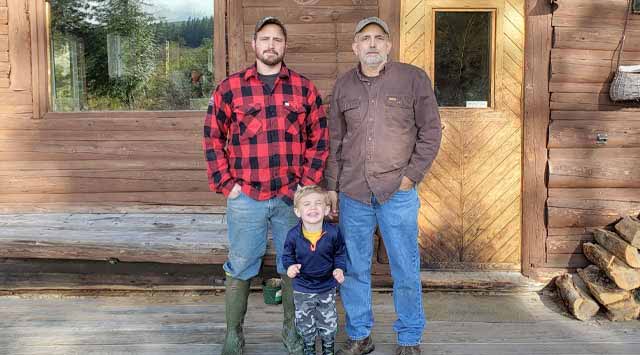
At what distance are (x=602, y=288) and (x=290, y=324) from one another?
2.24 m

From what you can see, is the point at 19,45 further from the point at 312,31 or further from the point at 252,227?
the point at 252,227

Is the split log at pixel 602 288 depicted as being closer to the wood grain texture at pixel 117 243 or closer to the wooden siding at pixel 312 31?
the wooden siding at pixel 312 31

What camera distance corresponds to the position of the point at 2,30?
180 inches

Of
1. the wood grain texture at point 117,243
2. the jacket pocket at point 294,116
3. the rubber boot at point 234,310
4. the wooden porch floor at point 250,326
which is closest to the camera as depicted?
the jacket pocket at point 294,116

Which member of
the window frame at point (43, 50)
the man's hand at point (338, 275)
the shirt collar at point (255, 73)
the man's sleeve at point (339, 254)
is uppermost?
the window frame at point (43, 50)

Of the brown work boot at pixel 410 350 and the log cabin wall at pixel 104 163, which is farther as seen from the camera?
the log cabin wall at pixel 104 163

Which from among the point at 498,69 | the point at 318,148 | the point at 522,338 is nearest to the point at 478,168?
the point at 498,69

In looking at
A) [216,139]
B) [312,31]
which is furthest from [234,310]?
[312,31]

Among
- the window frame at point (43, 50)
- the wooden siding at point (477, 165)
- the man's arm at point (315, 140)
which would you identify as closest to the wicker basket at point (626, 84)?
the wooden siding at point (477, 165)

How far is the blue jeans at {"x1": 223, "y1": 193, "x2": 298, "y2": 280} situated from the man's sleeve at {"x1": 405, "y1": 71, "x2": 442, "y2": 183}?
0.73m

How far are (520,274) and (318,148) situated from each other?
2237 millimetres

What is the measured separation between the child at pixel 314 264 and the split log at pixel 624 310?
6.89 feet

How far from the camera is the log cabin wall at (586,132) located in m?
4.46

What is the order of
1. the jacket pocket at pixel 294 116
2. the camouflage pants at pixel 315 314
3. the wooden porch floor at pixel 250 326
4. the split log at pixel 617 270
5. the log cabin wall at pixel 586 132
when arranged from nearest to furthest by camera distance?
the camouflage pants at pixel 315 314 → the jacket pocket at pixel 294 116 → the wooden porch floor at pixel 250 326 → the split log at pixel 617 270 → the log cabin wall at pixel 586 132
